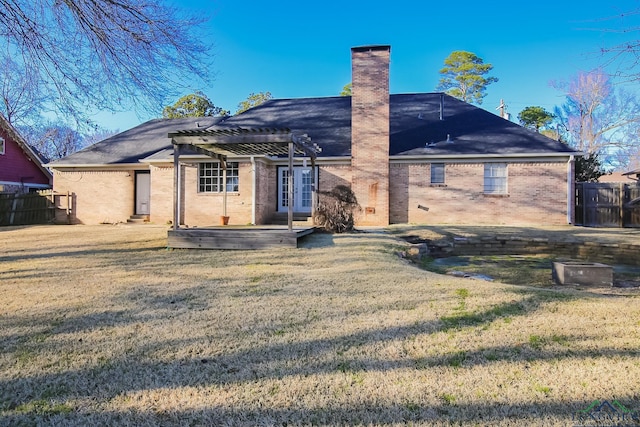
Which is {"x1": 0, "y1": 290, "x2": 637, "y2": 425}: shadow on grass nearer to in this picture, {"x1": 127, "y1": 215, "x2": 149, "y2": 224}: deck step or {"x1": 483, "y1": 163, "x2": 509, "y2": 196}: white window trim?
{"x1": 483, "y1": 163, "x2": 509, "y2": 196}: white window trim

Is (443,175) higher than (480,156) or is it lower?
lower

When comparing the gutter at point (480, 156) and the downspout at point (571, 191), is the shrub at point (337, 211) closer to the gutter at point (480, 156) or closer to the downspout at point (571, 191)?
the gutter at point (480, 156)

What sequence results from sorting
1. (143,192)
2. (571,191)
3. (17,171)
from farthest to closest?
(17,171), (143,192), (571,191)

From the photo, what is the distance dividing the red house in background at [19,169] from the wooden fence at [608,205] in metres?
26.0

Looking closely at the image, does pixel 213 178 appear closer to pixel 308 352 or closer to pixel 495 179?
pixel 495 179

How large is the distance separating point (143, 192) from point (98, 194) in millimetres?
1956

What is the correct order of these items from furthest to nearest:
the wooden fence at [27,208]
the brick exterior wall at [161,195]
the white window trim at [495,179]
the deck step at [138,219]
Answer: the wooden fence at [27,208]
the deck step at [138,219]
the brick exterior wall at [161,195]
the white window trim at [495,179]

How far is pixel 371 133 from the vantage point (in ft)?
49.2

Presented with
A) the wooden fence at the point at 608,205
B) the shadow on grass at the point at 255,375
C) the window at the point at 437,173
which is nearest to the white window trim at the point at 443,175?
the window at the point at 437,173

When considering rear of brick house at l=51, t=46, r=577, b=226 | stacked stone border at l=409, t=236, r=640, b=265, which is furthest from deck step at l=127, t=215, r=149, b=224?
stacked stone border at l=409, t=236, r=640, b=265

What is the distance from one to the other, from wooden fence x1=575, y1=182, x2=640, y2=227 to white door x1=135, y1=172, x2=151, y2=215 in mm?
Answer: 17688

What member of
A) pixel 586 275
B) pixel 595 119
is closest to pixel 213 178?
pixel 586 275

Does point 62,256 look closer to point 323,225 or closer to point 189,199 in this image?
point 323,225

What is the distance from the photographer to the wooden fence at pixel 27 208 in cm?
1673
